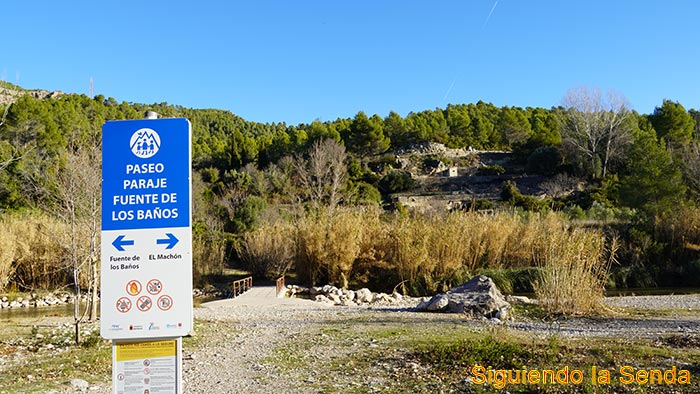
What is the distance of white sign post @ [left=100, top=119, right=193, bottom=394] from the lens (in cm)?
225

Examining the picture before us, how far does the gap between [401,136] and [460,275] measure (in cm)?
3982

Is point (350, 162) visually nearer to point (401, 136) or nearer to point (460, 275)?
point (401, 136)

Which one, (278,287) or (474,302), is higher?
(474,302)

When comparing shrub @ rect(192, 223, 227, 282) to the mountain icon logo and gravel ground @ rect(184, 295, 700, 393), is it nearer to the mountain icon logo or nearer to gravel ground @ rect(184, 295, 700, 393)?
gravel ground @ rect(184, 295, 700, 393)

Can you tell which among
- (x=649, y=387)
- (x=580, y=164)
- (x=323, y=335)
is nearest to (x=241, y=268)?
(x=323, y=335)

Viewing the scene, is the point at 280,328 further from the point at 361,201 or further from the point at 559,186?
the point at 559,186

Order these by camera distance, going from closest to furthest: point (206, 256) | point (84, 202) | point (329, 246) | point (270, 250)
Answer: point (84, 202) < point (329, 246) < point (270, 250) < point (206, 256)

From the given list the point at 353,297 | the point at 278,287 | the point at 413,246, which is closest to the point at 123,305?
the point at 353,297

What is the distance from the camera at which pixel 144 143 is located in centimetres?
234

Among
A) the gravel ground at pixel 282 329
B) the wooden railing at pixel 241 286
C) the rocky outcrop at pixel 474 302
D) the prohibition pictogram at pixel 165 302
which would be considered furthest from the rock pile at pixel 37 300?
the prohibition pictogram at pixel 165 302

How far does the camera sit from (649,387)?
3.77m

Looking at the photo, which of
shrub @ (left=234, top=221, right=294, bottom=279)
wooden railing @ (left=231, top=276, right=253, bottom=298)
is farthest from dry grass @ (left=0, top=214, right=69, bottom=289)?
shrub @ (left=234, top=221, right=294, bottom=279)

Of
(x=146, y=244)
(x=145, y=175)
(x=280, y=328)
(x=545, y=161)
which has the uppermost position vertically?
(x=545, y=161)

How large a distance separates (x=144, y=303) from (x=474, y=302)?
739 centimetres
